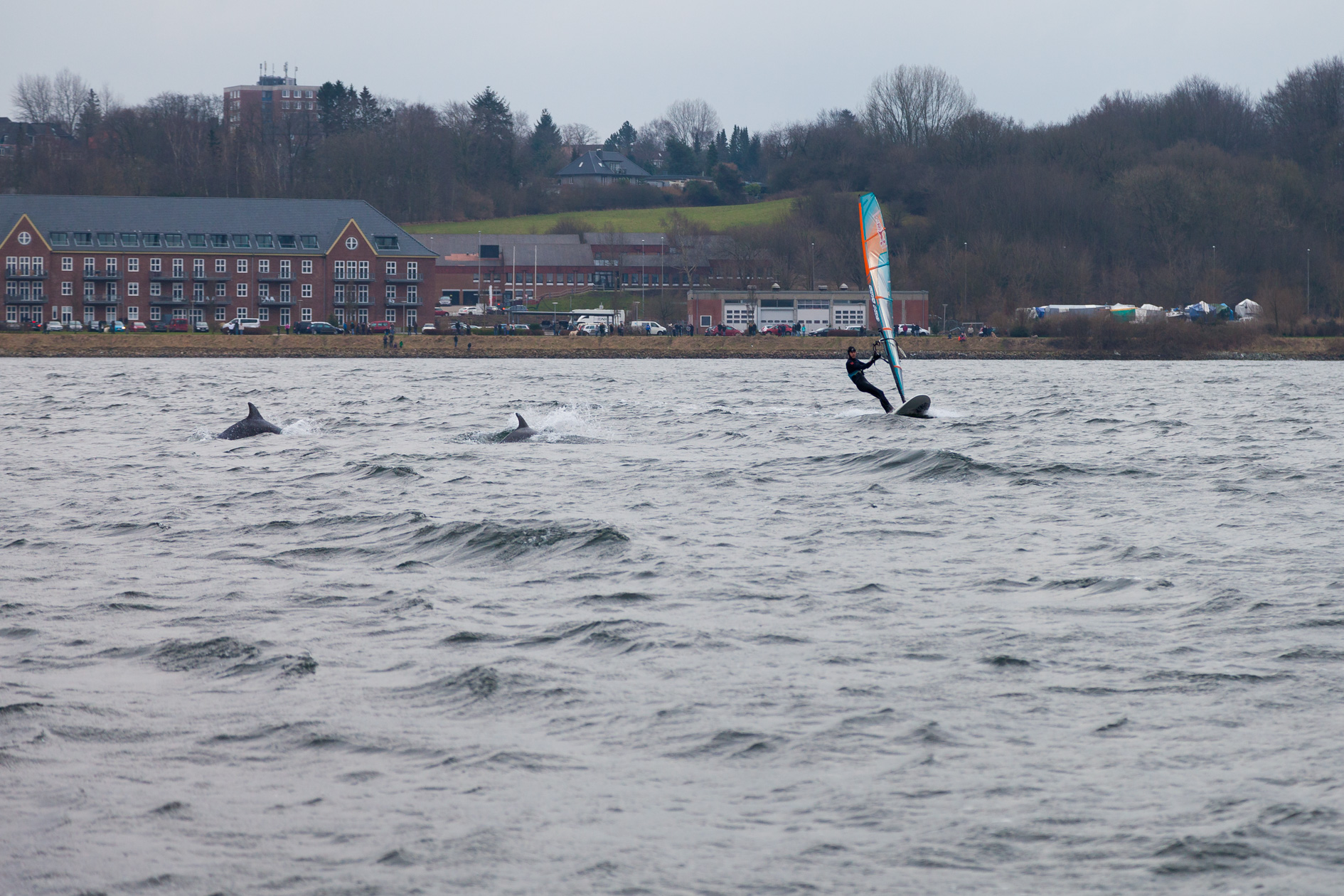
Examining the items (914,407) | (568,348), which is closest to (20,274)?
(568,348)

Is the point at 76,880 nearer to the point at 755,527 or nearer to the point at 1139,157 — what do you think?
the point at 755,527

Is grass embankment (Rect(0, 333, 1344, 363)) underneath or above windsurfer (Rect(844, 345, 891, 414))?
above

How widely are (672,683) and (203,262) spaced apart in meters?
111

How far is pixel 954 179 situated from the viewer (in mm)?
133750

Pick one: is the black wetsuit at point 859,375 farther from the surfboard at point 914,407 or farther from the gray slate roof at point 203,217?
the gray slate roof at point 203,217

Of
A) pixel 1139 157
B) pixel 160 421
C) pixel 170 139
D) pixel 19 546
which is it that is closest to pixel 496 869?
pixel 19 546

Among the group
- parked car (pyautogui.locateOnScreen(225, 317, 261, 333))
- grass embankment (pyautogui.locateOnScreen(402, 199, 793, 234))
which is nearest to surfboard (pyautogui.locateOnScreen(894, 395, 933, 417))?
parked car (pyautogui.locateOnScreen(225, 317, 261, 333))

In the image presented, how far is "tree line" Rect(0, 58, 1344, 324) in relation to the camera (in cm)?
11694

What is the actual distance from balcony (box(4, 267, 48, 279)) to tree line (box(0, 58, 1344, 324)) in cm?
3157

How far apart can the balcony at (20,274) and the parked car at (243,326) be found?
16854 millimetres

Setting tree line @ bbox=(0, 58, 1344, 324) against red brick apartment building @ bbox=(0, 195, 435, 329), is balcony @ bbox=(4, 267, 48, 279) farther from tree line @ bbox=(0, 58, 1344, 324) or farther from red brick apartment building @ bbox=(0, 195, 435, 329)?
tree line @ bbox=(0, 58, 1344, 324)

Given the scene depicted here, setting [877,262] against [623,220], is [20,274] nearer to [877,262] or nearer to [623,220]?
[623,220]

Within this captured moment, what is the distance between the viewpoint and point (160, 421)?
116 ft

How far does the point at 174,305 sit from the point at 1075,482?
103 m
